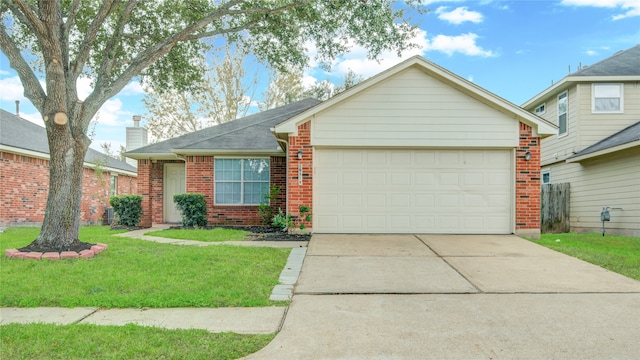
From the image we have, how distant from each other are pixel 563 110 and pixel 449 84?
24.3 ft

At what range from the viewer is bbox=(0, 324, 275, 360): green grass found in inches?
123

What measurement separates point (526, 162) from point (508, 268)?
4.46m

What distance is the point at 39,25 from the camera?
274 inches

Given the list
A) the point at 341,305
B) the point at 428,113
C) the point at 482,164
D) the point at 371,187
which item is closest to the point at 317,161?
the point at 371,187

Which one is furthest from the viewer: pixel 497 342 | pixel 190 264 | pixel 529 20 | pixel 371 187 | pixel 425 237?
pixel 529 20

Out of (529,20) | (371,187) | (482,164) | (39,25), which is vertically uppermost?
(529,20)

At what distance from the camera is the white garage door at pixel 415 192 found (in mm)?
10055

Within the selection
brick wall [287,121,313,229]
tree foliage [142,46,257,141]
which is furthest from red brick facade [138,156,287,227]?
tree foliage [142,46,257,141]

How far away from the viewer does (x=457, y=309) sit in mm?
4418

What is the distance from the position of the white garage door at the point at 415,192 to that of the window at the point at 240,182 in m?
3.47

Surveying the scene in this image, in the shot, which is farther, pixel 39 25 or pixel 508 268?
pixel 39 25

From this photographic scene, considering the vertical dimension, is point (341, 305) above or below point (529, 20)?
below

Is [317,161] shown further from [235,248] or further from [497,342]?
[497,342]

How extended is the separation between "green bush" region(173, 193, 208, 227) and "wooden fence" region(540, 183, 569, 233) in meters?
11.9
